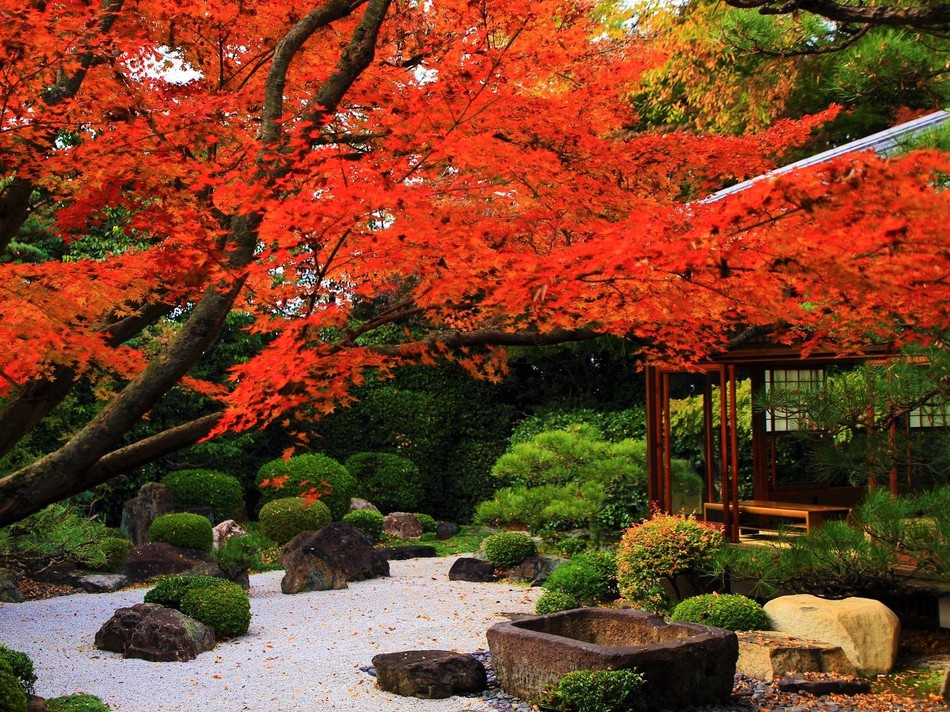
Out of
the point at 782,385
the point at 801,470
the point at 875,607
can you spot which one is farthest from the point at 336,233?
the point at 801,470

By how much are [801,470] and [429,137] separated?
7.04 meters

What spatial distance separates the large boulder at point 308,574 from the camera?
33.7 ft

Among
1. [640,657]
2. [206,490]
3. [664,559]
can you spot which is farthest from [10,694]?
[206,490]

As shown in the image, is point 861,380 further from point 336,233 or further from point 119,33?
point 119,33

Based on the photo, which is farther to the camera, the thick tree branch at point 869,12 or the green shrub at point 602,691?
the green shrub at point 602,691

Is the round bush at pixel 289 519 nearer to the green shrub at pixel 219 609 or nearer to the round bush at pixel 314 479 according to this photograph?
the round bush at pixel 314 479

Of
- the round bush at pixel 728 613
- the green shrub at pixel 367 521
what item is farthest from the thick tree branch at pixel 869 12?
the green shrub at pixel 367 521

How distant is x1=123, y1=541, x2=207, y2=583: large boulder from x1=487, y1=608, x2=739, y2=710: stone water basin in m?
5.99

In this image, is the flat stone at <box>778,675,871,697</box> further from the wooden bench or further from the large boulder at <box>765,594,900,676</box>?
the wooden bench

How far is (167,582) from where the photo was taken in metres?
8.50

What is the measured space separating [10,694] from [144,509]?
7.75 metres

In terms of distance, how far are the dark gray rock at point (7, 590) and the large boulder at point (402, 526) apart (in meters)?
5.51

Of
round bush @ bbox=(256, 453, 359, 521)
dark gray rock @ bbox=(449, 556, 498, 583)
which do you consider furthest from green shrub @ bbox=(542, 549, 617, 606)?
round bush @ bbox=(256, 453, 359, 521)

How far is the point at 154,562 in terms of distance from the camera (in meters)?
11.1
